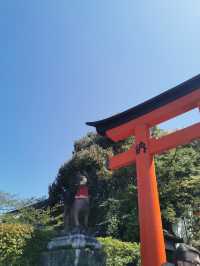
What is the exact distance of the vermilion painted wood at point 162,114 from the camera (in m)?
9.04

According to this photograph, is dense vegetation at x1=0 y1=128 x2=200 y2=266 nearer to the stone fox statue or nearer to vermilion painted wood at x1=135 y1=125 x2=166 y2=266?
vermilion painted wood at x1=135 y1=125 x2=166 y2=266

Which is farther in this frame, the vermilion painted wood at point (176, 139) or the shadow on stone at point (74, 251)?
the vermilion painted wood at point (176, 139)

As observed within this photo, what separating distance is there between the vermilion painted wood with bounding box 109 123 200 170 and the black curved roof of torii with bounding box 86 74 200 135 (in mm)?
926

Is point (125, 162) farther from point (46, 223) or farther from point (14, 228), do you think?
point (46, 223)

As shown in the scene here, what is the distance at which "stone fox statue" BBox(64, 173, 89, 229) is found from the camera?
739 cm

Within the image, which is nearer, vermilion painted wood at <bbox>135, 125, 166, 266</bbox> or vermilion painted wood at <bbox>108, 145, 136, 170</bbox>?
vermilion painted wood at <bbox>135, 125, 166, 266</bbox>

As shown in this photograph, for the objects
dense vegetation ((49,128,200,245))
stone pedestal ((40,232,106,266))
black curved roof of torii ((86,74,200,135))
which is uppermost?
black curved roof of torii ((86,74,200,135))

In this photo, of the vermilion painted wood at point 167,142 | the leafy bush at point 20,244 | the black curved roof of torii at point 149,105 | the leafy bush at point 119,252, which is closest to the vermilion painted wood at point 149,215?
the vermilion painted wood at point 167,142

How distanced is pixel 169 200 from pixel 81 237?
24.2 ft

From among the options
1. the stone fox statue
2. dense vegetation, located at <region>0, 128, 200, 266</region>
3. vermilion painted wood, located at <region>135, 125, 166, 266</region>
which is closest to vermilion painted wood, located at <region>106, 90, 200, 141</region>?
vermilion painted wood, located at <region>135, 125, 166, 266</region>

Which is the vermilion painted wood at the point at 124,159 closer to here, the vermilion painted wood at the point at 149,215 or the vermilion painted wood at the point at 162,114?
the vermilion painted wood at the point at 149,215

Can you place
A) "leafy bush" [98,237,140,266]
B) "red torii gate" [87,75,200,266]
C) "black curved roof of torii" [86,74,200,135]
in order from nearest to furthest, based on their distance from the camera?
"red torii gate" [87,75,200,266], "black curved roof of torii" [86,74,200,135], "leafy bush" [98,237,140,266]

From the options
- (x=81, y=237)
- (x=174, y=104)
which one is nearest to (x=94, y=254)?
(x=81, y=237)

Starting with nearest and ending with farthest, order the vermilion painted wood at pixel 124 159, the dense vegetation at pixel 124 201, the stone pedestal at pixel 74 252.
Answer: the stone pedestal at pixel 74 252, the vermilion painted wood at pixel 124 159, the dense vegetation at pixel 124 201
